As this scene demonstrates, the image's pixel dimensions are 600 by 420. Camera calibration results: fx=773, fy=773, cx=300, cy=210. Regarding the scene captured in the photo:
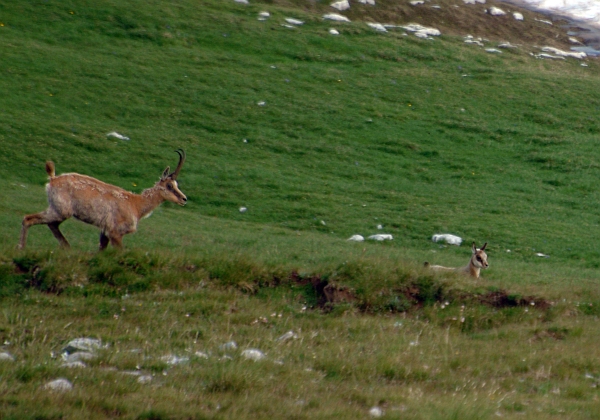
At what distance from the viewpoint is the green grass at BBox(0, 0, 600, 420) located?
8.30 meters

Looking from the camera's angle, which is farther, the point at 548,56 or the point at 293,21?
the point at 548,56

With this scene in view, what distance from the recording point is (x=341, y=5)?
42.3 meters

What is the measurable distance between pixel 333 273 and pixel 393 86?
876 inches

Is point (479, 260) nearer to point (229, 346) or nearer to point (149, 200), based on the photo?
point (149, 200)

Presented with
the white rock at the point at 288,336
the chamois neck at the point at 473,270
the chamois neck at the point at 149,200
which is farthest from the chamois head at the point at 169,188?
the chamois neck at the point at 473,270

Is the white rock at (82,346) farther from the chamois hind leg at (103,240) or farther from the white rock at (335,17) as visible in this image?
the white rock at (335,17)

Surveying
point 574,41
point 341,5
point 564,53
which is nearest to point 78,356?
point 341,5

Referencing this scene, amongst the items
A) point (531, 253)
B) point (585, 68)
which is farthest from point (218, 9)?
point (531, 253)

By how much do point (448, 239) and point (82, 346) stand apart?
41.0 feet

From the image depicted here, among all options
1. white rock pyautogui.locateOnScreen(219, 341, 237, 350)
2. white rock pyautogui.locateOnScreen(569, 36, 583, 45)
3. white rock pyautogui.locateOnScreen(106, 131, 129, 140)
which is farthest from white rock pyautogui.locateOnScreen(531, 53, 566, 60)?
white rock pyautogui.locateOnScreen(219, 341, 237, 350)

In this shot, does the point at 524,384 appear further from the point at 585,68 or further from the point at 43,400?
the point at 585,68

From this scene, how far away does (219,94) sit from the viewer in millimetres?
29906

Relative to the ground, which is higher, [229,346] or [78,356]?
[78,356]

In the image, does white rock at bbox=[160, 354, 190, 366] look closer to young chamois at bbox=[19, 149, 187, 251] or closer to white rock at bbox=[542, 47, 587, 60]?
young chamois at bbox=[19, 149, 187, 251]
